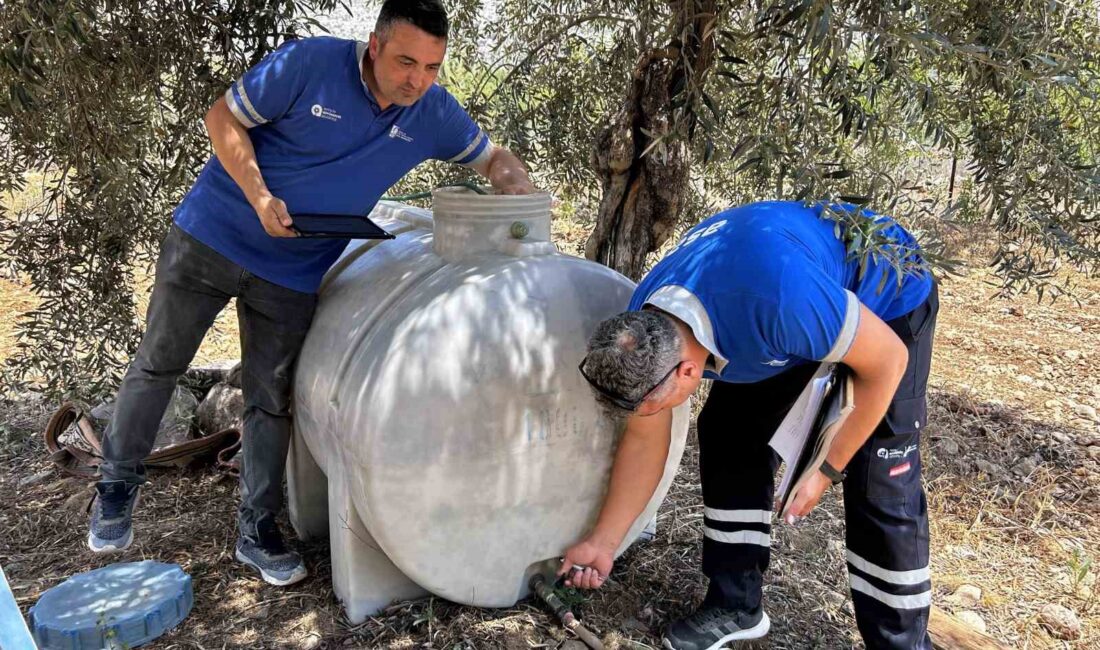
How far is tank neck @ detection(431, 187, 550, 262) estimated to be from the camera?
2.94m

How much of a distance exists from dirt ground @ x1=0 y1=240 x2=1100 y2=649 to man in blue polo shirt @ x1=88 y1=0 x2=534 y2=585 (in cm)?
29

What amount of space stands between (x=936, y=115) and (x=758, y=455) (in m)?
1.41

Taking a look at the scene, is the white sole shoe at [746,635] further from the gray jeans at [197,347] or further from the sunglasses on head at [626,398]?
the gray jeans at [197,347]

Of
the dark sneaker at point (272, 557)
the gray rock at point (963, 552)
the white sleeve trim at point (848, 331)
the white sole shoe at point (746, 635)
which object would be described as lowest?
the gray rock at point (963, 552)

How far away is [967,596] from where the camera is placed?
3.57 m

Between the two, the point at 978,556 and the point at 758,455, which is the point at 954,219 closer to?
the point at 758,455

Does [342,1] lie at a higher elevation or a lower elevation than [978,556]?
higher

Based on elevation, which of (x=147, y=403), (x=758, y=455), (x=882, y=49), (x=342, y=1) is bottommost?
(x=758, y=455)

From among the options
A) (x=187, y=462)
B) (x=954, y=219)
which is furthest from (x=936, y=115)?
(x=187, y=462)

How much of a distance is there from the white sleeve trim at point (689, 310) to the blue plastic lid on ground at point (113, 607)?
6.44 feet

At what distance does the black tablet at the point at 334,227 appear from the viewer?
2.75m

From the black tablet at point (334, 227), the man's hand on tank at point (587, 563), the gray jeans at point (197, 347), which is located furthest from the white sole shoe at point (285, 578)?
the black tablet at point (334, 227)

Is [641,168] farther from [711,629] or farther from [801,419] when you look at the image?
[711,629]

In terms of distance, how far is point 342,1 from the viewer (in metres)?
3.84
